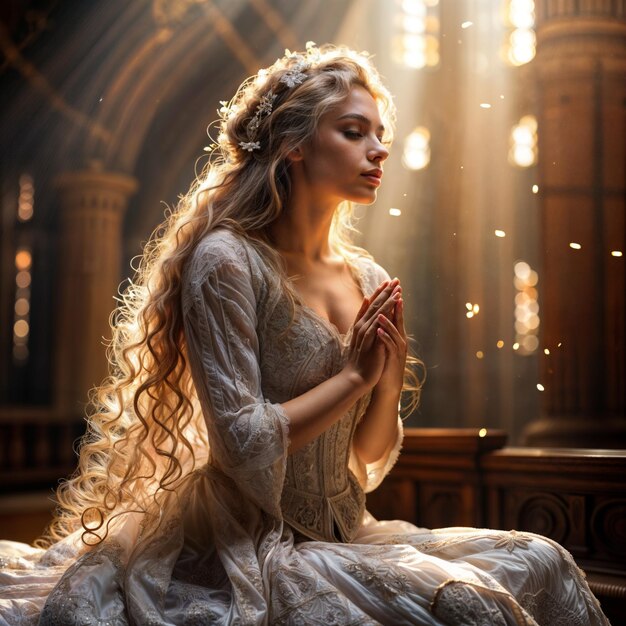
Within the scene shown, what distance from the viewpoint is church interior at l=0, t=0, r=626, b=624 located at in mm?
3342

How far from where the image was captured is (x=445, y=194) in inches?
184

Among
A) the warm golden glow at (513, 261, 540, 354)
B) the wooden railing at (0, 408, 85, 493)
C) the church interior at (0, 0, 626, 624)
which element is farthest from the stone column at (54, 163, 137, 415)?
the warm golden glow at (513, 261, 540, 354)

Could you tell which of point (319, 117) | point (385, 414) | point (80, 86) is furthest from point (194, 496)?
point (80, 86)

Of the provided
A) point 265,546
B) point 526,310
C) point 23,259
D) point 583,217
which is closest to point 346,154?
point 265,546

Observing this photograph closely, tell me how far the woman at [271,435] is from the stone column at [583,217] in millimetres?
1031

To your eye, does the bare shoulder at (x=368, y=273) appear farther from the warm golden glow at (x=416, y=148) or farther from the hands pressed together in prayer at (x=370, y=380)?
the warm golden glow at (x=416, y=148)

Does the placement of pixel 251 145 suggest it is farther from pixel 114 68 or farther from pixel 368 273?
pixel 114 68

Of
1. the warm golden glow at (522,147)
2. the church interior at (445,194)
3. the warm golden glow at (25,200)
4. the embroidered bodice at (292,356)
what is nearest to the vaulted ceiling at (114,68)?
the church interior at (445,194)

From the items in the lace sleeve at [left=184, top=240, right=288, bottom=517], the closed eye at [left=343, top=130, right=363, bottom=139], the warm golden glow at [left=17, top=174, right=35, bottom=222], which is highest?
the warm golden glow at [left=17, top=174, right=35, bottom=222]

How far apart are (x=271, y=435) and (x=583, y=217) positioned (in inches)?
72.0

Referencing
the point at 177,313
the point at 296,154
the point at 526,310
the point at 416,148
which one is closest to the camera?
the point at 177,313

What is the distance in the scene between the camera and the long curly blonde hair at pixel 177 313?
241cm

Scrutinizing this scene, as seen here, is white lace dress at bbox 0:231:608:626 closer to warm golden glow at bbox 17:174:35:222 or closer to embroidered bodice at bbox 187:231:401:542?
embroidered bodice at bbox 187:231:401:542

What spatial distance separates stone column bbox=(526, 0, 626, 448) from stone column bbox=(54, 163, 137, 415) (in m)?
5.94
